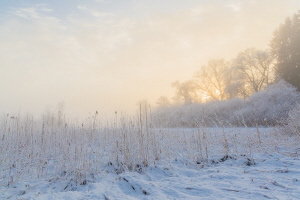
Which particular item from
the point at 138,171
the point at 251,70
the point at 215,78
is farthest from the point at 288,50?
the point at 138,171

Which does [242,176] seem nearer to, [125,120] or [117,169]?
[117,169]

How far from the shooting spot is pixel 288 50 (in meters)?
20.0

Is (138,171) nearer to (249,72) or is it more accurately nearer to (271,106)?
(271,106)

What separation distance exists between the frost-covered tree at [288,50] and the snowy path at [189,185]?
18505 millimetres

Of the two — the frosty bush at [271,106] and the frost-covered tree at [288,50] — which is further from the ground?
the frost-covered tree at [288,50]

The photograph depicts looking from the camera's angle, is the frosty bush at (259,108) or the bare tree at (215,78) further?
the bare tree at (215,78)

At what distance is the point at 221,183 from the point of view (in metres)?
3.08

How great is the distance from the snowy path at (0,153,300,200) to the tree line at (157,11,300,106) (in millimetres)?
18327

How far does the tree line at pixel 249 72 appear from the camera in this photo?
1964 centimetres

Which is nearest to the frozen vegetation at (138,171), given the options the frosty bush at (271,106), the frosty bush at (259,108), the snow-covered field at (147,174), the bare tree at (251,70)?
the snow-covered field at (147,174)

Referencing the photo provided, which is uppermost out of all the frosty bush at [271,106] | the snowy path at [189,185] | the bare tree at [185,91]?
the bare tree at [185,91]

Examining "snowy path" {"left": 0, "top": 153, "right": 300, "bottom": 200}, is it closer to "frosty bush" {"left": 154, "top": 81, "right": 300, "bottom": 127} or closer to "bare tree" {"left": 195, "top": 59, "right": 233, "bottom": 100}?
"frosty bush" {"left": 154, "top": 81, "right": 300, "bottom": 127}

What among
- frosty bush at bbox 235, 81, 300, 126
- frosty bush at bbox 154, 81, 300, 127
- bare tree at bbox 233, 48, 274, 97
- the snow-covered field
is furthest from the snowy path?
bare tree at bbox 233, 48, 274, 97

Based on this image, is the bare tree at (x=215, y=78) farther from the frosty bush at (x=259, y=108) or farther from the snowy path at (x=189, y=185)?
the snowy path at (x=189, y=185)
